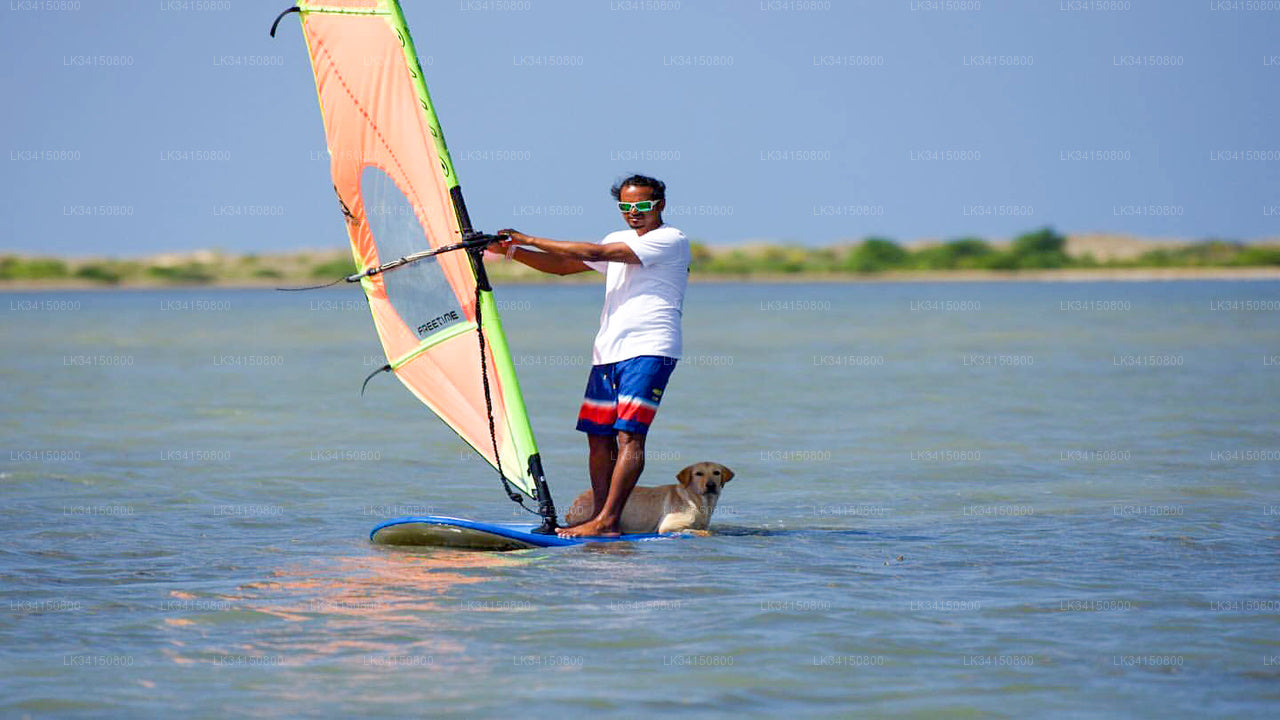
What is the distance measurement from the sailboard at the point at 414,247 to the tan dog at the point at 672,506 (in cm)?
27

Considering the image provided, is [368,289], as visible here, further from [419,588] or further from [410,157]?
[419,588]

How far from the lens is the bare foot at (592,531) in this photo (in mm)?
7766

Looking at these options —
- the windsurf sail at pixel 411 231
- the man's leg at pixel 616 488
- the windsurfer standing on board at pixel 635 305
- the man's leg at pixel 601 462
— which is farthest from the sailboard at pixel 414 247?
the windsurfer standing on board at pixel 635 305

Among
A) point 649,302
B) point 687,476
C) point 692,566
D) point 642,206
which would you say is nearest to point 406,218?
point 642,206

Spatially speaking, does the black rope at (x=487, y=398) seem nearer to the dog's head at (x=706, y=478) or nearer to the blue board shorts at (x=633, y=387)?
the blue board shorts at (x=633, y=387)

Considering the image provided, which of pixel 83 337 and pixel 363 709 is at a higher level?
pixel 83 337

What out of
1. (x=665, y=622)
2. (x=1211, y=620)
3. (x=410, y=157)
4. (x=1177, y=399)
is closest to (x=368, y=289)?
(x=410, y=157)

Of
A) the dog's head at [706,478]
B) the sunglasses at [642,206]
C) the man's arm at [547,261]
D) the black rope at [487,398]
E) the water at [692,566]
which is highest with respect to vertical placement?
the sunglasses at [642,206]

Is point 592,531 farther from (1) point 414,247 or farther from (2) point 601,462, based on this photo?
(1) point 414,247

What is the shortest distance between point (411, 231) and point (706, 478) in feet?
6.29

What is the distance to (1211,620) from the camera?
618cm

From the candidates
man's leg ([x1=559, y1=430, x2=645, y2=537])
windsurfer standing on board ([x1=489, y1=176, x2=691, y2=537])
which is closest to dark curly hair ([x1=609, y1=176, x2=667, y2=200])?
windsurfer standing on board ([x1=489, y1=176, x2=691, y2=537])

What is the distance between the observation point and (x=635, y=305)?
7.46 m

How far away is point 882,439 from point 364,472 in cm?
443
